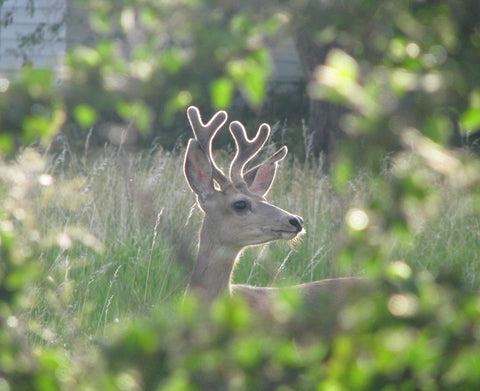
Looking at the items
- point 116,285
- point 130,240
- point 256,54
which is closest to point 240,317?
point 256,54

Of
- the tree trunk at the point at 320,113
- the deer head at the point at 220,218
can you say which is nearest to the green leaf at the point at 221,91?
the deer head at the point at 220,218

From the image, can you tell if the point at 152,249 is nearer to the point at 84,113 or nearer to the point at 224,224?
the point at 224,224

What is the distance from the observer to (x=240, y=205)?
534 centimetres

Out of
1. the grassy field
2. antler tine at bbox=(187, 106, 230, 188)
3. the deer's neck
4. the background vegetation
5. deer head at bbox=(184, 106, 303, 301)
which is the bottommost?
the grassy field

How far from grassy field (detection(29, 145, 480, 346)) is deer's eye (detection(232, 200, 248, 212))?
14.3 inches

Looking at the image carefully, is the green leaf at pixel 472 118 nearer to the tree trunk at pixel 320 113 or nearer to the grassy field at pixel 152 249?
the grassy field at pixel 152 249

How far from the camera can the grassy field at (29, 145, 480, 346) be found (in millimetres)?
5246

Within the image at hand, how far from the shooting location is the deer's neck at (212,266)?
5.05m

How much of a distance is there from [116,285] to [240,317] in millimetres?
4416

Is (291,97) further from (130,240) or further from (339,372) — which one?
(339,372)

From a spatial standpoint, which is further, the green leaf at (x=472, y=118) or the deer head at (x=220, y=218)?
the deer head at (x=220, y=218)

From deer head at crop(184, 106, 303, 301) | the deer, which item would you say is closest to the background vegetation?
the deer

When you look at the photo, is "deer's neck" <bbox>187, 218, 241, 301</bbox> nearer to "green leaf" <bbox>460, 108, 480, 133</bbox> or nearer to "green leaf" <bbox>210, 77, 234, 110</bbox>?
"green leaf" <bbox>210, 77, 234, 110</bbox>

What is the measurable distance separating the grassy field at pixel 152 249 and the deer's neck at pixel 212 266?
0.94 ft
